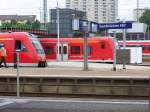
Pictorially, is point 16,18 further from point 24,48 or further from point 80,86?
point 80,86

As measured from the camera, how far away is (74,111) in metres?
14.1

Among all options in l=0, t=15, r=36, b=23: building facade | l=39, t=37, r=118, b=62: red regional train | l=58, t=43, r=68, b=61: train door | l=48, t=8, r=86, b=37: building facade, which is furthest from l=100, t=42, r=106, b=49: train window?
l=0, t=15, r=36, b=23: building facade

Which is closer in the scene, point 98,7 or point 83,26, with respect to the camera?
point 83,26

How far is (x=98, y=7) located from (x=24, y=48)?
3751 inches

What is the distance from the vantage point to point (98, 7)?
131500mm

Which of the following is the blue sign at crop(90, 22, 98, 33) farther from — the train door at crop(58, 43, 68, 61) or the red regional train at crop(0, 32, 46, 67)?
the train door at crop(58, 43, 68, 61)

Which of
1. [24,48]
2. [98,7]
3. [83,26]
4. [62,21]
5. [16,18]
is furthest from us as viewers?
[16,18]

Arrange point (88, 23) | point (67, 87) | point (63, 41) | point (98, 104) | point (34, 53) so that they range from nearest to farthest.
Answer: point (98, 104), point (67, 87), point (88, 23), point (34, 53), point (63, 41)

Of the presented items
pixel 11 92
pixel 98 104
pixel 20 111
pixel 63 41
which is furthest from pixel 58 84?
pixel 63 41

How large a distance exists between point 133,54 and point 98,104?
3139 cm

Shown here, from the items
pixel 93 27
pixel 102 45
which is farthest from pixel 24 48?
pixel 102 45

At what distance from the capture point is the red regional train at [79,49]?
50125 millimetres

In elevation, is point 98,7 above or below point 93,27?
above

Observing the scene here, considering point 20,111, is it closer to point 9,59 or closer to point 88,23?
point 88,23
